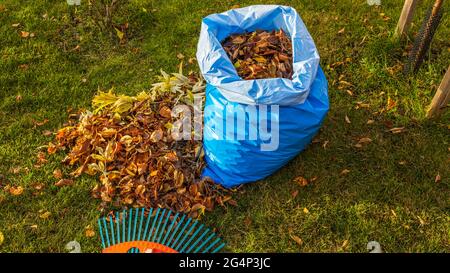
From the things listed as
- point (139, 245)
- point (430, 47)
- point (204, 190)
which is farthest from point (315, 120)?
point (430, 47)

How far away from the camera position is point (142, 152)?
2934 millimetres

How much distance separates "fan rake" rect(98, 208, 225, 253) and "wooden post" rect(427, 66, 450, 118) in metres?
1.75

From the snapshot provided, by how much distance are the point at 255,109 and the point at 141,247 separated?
1.00 metres

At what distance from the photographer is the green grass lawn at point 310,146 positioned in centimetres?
275

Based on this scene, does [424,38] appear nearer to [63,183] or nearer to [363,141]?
[363,141]

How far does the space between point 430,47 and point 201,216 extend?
7.52ft

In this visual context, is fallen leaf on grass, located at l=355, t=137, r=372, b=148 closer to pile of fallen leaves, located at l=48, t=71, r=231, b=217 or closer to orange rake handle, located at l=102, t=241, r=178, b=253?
pile of fallen leaves, located at l=48, t=71, r=231, b=217

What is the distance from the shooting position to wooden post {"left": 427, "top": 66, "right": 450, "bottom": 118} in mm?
3004

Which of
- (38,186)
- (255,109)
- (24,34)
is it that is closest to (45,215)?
(38,186)

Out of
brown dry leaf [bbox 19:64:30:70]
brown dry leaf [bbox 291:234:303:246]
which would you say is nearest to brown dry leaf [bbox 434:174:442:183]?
brown dry leaf [bbox 291:234:303:246]

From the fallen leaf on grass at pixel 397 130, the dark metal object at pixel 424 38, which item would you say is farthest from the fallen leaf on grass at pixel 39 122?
the dark metal object at pixel 424 38

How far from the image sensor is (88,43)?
3918mm

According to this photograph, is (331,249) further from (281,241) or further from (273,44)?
(273,44)

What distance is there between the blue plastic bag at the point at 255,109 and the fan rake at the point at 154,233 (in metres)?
0.37
